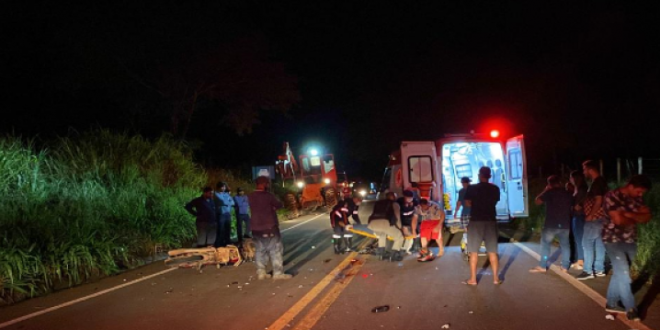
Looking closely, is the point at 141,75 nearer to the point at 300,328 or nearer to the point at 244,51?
the point at 244,51

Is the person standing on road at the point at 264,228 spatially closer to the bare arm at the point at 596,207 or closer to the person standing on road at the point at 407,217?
the person standing on road at the point at 407,217

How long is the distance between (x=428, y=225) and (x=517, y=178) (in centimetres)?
390

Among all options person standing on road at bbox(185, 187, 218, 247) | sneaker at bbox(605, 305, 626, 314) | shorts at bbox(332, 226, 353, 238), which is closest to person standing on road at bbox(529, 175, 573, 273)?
sneaker at bbox(605, 305, 626, 314)

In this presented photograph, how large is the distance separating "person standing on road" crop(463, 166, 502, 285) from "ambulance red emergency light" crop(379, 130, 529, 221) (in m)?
5.17

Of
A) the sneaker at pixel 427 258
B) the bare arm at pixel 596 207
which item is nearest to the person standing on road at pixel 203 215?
the sneaker at pixel 427 258

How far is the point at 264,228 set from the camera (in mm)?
9375

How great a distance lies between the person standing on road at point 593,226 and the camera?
27.4ft

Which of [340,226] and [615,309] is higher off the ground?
[340,226]

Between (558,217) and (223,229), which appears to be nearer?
(558,217)

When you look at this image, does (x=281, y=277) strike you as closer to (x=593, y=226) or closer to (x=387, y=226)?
(x=387, y=226)

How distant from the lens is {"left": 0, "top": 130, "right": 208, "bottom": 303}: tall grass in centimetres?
951

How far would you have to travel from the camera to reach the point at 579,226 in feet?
30.8

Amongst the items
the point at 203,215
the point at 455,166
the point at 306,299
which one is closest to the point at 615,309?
the point at 306,299

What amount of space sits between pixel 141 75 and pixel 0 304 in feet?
69.9
